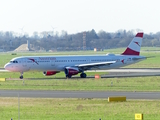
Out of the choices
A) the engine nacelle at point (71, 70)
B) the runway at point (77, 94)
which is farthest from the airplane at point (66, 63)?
the runway at point (77, 94)

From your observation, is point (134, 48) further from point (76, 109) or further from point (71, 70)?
point (76, 109)

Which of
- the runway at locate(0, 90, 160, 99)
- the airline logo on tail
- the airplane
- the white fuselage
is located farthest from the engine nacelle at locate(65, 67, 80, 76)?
the runway at locate(0, 90, 160, 99)

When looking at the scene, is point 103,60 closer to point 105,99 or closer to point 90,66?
point 90,66

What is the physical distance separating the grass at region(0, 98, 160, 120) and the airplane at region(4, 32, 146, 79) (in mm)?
26286

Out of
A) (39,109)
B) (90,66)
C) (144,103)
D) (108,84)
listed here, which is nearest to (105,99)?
(144,103)

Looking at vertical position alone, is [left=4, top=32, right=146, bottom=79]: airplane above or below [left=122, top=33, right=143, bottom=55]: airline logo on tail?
below

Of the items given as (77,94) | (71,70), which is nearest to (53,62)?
(71,70)

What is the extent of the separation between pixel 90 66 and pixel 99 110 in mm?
35139

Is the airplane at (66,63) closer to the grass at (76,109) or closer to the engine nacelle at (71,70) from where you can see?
the engine nacelle at (71,70)

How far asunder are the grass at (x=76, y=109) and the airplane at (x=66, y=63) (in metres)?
26.3

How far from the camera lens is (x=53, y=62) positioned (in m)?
68.7

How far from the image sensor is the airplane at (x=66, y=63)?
67525 mm

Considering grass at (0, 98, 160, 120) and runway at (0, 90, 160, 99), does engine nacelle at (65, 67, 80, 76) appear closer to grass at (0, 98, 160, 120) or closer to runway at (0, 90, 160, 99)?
runway at (0, 90, 160, 99)

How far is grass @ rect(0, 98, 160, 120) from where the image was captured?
3122cm
